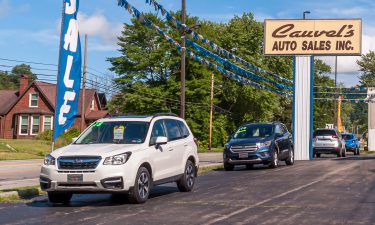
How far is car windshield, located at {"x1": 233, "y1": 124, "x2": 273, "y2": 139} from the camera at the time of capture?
2360 centimetres

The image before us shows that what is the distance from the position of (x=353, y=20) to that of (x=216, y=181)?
67.1 feet

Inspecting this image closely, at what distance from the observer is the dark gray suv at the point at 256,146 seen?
22.5 metres

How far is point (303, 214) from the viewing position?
1049cm

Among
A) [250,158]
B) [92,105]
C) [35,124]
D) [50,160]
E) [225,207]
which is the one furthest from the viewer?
[92,105]

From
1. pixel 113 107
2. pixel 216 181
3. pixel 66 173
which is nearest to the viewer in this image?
pixel 66 173

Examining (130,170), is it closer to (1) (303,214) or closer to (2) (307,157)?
(1) (303,214)

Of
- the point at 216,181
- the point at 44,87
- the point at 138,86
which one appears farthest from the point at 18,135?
the point at 216,181

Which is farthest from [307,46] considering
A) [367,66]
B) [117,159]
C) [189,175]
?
[367,66]

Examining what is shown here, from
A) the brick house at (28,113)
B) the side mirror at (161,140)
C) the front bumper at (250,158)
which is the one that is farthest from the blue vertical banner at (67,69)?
the brick house at (28,113)

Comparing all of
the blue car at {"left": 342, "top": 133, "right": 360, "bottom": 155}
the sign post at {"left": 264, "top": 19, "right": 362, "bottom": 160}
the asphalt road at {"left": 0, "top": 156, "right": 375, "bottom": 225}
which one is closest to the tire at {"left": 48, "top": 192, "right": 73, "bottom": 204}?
the asphalt road at {"left": 0, "top": 156, "right": 375, "bottom": 225}

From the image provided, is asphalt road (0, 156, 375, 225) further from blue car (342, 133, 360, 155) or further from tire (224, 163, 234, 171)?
blue car (342, 133, 360, 155)

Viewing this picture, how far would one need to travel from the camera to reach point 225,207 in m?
11.4

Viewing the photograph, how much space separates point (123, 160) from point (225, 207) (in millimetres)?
2085

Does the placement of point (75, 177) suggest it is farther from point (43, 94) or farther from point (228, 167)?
point (43, 94)
